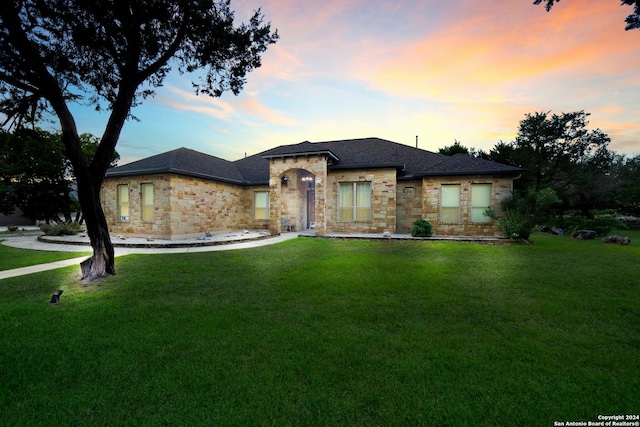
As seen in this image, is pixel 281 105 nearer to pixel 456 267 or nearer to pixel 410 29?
pixel 410 29

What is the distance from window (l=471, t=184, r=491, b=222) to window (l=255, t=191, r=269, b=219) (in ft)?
39.8

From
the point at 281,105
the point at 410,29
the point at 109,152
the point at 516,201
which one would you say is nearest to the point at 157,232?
the point at 109,152

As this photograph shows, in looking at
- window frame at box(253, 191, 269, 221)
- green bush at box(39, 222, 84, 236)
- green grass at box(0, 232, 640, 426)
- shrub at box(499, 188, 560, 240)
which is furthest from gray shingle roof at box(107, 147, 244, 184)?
shrub at box(499, 188, 560, 240)

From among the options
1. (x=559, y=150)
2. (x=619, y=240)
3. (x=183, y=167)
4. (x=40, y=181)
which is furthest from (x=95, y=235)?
(x=559, y=150)

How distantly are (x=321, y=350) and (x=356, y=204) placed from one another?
1242cm

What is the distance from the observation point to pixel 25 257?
8.83m

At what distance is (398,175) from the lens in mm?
15203

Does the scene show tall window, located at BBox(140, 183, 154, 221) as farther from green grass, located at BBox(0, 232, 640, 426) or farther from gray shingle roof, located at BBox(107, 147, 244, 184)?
green grass, located at BBox(0, 232, 640, 426)

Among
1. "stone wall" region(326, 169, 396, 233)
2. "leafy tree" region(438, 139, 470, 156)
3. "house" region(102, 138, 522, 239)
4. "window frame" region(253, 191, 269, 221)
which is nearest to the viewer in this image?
"house" region(102, 138, 522, 239)

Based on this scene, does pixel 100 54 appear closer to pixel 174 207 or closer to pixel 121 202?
pixel 174 207

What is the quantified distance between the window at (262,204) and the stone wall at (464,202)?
31.9 feet

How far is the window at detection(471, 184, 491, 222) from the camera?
13539 millimetres

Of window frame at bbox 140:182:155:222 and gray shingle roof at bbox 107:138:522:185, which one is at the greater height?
gray shingle roof at bbox 107:138:522:185

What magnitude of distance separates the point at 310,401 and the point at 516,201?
13.9m
